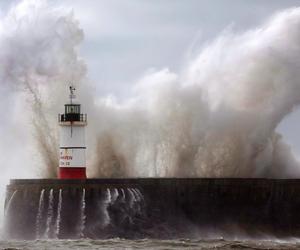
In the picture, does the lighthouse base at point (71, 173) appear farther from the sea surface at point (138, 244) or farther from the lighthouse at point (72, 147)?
the sea surface at point (138, 244)

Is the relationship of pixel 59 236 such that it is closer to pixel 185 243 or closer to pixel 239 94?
pixel 185 243

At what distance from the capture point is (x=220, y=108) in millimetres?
40844

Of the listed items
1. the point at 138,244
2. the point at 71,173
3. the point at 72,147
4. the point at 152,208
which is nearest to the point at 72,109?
the point at 72,147

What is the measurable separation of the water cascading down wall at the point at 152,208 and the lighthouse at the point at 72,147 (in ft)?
7.21

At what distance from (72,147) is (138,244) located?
6219 millimetres

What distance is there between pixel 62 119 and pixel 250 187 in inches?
287

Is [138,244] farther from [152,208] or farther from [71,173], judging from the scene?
[71,173]

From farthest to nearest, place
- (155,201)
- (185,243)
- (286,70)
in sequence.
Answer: (286,70) < (155,201) < (185,243)

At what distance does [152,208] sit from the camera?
3581cm

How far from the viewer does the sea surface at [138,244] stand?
3195 cm

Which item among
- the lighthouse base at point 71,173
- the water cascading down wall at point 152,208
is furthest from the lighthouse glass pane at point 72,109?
the water cascading down wall at point 152,208

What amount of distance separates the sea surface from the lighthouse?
15.1 feet

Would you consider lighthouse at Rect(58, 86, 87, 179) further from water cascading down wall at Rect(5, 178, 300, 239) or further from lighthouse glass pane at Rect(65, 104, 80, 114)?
water cascading down wall at Rect(5, 178, 300, 239)

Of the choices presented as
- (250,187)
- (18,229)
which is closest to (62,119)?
(18,229)
